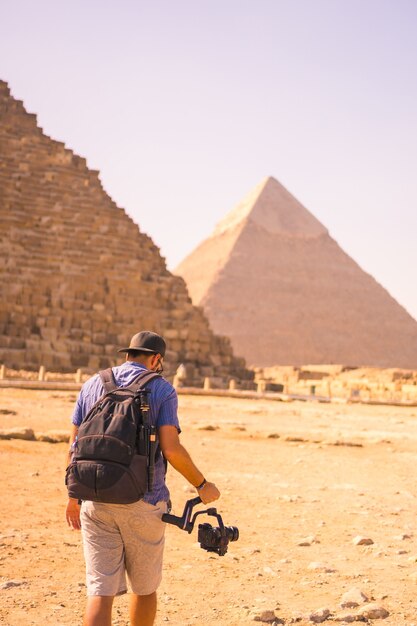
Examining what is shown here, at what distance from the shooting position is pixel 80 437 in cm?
A: 389

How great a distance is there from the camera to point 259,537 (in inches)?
269

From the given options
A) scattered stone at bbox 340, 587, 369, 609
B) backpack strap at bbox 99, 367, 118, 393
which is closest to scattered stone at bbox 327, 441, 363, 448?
scattered stone at bbox 340, 587, 369, 609

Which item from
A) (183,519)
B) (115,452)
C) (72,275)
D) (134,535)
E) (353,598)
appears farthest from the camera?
(72,275)

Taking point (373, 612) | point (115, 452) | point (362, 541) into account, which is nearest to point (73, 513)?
point (115, 452)

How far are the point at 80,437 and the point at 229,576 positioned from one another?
221 centimetres

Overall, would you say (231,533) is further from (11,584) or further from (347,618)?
(11,584)

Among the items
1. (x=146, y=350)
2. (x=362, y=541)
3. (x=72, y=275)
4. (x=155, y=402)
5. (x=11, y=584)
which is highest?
(x=72, y=275)

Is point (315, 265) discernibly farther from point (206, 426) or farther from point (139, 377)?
point (139, 377)

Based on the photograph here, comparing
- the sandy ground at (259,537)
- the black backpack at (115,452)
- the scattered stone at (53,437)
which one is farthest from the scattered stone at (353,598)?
the scattered stone at (53,437)

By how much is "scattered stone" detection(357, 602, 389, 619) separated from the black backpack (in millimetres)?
1664

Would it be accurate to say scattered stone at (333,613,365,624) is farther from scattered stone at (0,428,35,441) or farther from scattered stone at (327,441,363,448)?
scattered stone at (327,441,363,448)

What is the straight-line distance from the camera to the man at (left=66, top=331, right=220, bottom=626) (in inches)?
156

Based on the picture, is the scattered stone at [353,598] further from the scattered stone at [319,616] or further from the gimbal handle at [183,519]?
the gimbal handle at [183,519]

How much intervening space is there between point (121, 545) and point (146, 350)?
83 centimetres
